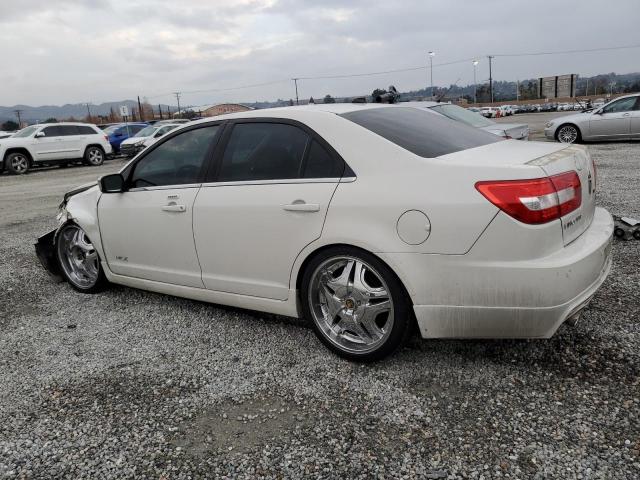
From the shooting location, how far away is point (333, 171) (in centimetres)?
306

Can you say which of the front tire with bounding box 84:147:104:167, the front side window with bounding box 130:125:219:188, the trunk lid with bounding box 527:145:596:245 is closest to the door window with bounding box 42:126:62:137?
the front tire with bounding box 84:147:104:167

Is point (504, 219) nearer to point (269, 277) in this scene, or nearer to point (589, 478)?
point (589, 478)

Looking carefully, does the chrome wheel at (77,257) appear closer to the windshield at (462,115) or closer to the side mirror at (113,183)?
the side mirror at (113,183)

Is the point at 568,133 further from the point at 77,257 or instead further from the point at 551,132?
the point at 77,257

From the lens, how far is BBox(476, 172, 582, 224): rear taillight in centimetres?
252

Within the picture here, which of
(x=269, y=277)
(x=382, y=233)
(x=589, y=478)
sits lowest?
(x=589, y=478)

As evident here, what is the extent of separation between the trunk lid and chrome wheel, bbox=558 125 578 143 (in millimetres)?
13527

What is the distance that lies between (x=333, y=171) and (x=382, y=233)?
1.67 ft

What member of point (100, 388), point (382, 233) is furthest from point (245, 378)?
point (382, 233)

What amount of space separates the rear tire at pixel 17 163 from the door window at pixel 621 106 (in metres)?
18.7

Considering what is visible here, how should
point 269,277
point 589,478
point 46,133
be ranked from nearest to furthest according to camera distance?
point 589,478 → point 269,277 → point 46,133

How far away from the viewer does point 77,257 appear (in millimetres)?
4824

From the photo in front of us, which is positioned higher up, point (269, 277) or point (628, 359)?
point (269, 277)

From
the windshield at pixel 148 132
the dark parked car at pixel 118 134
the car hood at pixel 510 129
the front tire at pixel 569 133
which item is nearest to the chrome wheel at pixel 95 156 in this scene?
the windshield at pixel 148 132
